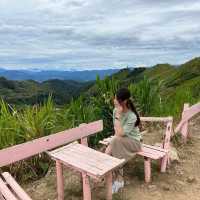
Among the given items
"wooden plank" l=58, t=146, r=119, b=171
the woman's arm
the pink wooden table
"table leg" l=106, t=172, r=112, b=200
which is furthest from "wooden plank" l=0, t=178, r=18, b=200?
the woman's arm

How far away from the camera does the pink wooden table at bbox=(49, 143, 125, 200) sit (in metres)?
4.02

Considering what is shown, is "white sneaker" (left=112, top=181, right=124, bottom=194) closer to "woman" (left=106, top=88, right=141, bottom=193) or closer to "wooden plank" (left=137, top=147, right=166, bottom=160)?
"woman" (left=106, top=88, right=141, bottom=193)

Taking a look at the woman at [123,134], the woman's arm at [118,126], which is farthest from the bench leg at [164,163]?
the woman's arm at [118,126]

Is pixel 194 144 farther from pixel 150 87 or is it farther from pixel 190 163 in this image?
pixel 150 87

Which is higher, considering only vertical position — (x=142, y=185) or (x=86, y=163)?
(x=86, y=163)

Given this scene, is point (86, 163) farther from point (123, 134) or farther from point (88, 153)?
point (123, 134)

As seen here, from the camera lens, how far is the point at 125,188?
16.6 feet

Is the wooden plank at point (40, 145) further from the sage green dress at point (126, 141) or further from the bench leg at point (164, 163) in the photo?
the bench leg at point (164, 163)

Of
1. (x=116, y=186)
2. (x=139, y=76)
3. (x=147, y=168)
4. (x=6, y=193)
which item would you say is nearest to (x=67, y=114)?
(x=147, y=168)

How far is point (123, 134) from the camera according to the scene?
4.93m

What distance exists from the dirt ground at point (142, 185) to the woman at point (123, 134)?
250 mm

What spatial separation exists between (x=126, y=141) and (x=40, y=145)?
3.64 ft

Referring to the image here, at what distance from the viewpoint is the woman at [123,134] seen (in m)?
4.91

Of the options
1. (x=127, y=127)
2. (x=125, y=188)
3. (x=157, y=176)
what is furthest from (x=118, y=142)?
(x=157, y=176)
